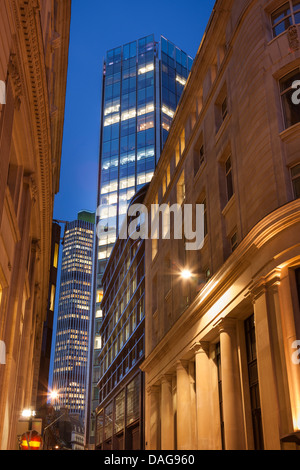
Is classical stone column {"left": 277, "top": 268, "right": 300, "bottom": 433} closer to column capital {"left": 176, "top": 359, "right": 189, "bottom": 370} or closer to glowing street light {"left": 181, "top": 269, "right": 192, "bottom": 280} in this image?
glowing street light {"left": 181, "top": 269, "right": 192, "bottom": 280}

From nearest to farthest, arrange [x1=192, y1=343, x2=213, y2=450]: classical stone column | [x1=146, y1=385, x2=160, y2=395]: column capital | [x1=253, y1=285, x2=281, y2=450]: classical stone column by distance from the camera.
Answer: [x1=253, y1=285, x2=281, y2=450]: classical stone column → [x1=192, y1=343, x2=213, y2=450]: classical stone column → [x1=146, y1=385, x2=160, y2=395]: column capital

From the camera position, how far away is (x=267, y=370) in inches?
747

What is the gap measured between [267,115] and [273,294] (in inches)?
325

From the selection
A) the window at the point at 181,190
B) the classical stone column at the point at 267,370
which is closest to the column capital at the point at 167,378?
the window at the point at 181,190

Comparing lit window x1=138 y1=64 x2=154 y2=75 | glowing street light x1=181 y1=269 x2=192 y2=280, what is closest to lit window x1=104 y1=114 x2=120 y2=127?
lit window x1=138 y1=64 x2=154 y2=75

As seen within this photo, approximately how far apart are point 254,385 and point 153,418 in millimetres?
17172

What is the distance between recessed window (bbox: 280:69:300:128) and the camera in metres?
22.0

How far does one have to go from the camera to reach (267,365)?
1903 cm

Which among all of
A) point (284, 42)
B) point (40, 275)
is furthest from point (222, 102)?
point (40, 275)

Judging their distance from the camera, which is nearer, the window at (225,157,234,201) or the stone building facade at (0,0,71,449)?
the stone building facade at (0,0,71,449)

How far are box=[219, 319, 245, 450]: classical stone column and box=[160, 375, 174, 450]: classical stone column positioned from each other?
1163 cm

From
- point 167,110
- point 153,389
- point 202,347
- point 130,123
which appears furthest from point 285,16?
point 130,123

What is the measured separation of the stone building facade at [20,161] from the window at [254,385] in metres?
11.2

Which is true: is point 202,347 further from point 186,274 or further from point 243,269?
point 243,269
